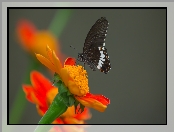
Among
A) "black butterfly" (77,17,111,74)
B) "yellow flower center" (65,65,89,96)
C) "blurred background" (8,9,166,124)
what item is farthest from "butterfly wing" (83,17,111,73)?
"blurred background" (8,9,166,124)

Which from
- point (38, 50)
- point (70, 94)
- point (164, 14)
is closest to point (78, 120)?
point (70, 94)

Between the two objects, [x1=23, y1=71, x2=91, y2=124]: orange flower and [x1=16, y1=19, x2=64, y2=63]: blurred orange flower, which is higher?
[x1=16, y1=19, x2=64, y2=63]: blurred orange flower

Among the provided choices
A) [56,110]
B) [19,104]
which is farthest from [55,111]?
[19,104]

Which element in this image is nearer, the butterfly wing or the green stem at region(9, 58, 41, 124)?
the butterfly wing

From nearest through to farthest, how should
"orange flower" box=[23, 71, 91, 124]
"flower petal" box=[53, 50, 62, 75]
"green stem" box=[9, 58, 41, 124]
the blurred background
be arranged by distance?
"flower petal" box=[53, 50, 62, 75] < "orange flower" box=[23, 71, 91, 124] < "green stem" box=[9, 58, 41, 124] < the blurred background

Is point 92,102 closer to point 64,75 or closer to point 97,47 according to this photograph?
point 64,75

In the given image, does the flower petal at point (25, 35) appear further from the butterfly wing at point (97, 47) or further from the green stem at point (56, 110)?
the green stem at point (56, 110)

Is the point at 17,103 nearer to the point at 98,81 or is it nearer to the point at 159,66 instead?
the point at 98,81

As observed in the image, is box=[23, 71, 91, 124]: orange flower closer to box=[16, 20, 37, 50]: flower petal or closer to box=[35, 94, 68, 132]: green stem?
box=[35, 94, 68, 132]: green stem
